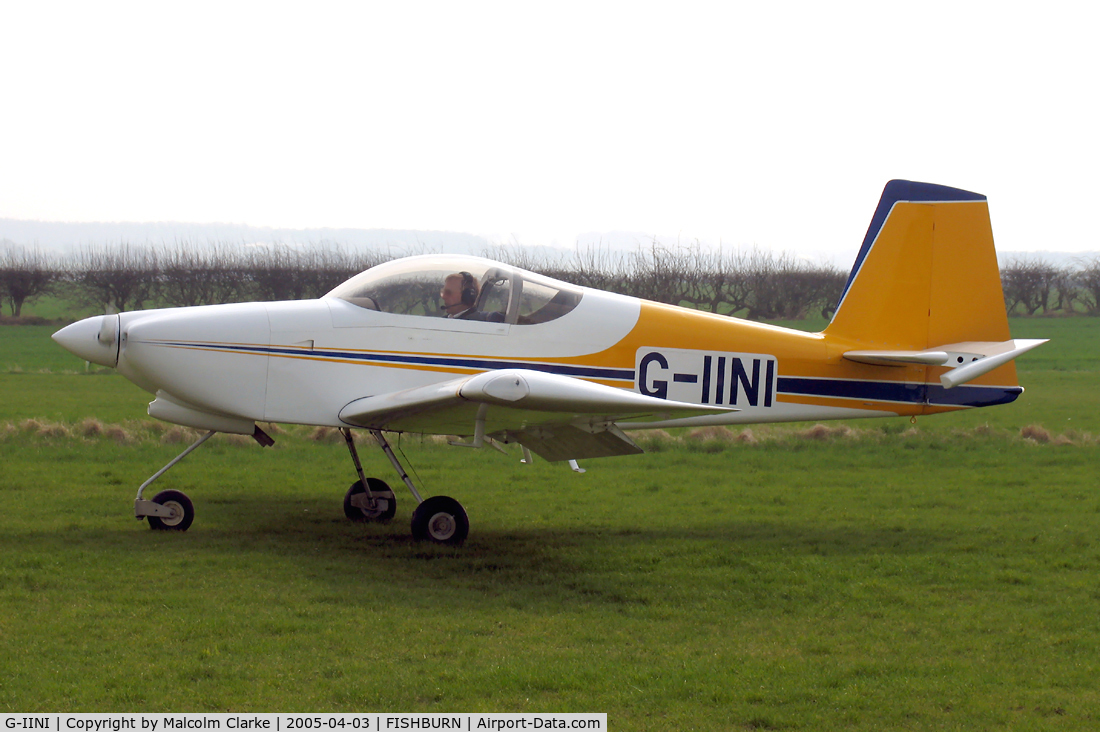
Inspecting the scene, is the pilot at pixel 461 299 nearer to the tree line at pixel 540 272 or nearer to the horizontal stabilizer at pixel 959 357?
the horizontal stabilizer at pixel 959 357

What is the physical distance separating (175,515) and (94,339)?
1.59 metres

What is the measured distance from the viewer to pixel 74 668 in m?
4.53

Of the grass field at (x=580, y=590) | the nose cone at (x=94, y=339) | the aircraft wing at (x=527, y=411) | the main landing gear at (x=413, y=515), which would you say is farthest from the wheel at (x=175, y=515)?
the aircraft wing at (x=527, y=411)

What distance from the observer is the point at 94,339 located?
7.28 metres

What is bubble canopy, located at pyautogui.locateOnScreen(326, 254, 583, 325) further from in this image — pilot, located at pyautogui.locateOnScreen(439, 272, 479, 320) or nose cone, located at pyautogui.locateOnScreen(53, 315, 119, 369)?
nose cone, located at pyautogui.locateOnScreen(53, 315, 119, 369)

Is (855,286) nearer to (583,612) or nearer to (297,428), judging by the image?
(583,612)

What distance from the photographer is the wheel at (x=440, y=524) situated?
7.54 metres

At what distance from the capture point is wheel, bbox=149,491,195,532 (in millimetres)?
7711

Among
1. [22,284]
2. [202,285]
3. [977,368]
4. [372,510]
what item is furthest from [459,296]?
[22,284]

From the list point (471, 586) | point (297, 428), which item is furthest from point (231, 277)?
point (471, 586)

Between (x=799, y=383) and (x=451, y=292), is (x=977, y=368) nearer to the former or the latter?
(x=799, y=383)

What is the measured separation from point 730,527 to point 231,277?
30245 millimetres

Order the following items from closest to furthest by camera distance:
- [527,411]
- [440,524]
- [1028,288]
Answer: [527,411]
[440,524]
[1028,288]

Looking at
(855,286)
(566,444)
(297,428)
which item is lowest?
(297,428)
